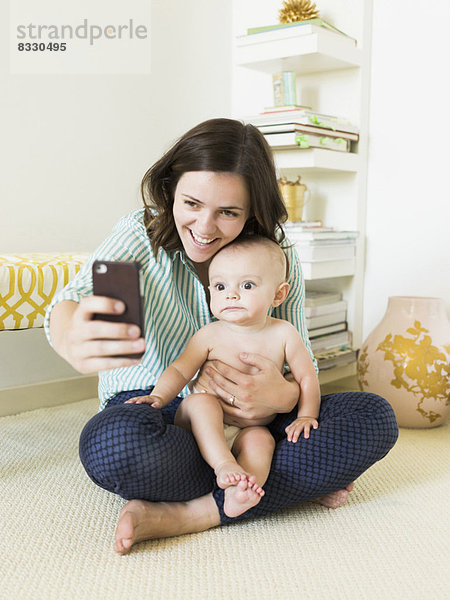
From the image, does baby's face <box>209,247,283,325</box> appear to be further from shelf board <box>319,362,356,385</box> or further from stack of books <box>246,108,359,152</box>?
shelf board <box>319,362,356,385</box>

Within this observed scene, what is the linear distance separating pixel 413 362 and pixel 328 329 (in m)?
0.36

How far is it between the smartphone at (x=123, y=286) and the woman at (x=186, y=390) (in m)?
0.11

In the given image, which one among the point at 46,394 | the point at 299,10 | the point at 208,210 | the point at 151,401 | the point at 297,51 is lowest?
the point at 46,394

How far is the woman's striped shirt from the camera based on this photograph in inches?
47.9

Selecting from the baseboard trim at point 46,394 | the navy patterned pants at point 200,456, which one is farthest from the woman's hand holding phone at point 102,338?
the baseboard trim at point 46,394

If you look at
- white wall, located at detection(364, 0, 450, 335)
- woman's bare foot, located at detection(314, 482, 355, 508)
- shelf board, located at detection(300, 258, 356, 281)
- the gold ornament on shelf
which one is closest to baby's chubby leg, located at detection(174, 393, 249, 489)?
woman's bare foot, located at detection(314, 482, 355, 508)

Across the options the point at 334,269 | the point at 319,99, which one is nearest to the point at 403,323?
the point at 334,269

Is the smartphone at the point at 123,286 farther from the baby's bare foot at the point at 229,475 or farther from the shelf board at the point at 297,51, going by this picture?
the shelf board at the point at 297,51

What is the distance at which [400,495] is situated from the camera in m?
1.32

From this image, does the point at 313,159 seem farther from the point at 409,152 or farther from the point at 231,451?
the point at 231,451

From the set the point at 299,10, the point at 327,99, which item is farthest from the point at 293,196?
the point at 299,10

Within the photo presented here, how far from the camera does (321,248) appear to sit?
199 centimetres

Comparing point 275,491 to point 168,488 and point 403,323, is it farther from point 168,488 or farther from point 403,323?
point 403,323

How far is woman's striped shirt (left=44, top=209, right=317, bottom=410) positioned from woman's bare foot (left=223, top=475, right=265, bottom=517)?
299 millimetres
